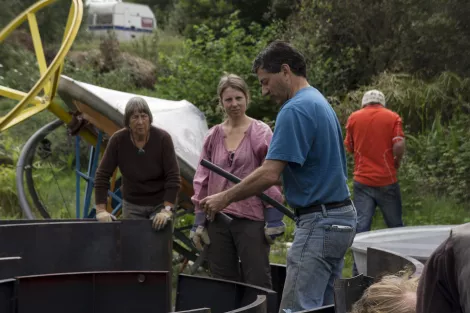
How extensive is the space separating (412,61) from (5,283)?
11.2 meters

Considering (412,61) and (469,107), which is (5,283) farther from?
(412,61)

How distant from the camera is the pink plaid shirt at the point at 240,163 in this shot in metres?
6.09

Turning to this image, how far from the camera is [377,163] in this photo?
890 cm

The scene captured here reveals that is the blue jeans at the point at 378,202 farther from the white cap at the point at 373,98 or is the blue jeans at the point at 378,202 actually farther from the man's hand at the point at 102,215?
the man's hand at the point at 102,215

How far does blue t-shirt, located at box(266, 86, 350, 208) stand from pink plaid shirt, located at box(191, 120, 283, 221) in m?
1.33

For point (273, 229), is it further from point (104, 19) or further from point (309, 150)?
point (104, 19)

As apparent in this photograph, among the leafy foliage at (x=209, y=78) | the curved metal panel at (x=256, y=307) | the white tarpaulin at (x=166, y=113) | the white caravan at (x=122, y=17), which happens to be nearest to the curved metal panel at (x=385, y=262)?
the curved metal panel at (x=256, y=307)

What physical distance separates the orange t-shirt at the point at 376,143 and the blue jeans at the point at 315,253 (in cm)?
413

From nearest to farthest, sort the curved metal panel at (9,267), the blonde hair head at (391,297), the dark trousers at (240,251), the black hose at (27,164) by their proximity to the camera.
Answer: the blonde hair head at (391,297) < the curved metal panel at (9,267) < the dark trousers at (240,251) < the black hose at (27,164)

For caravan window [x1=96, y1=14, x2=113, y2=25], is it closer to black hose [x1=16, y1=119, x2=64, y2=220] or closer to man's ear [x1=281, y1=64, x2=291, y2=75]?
black hose [x1=16, y1=119, x2=64, y2=220]

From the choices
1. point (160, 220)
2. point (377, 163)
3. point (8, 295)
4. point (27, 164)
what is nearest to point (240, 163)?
point (160, 220)

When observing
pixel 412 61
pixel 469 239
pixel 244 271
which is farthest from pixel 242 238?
pixel 412 61

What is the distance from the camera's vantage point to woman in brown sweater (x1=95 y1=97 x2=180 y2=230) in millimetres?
6949

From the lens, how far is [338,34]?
54.8ft
